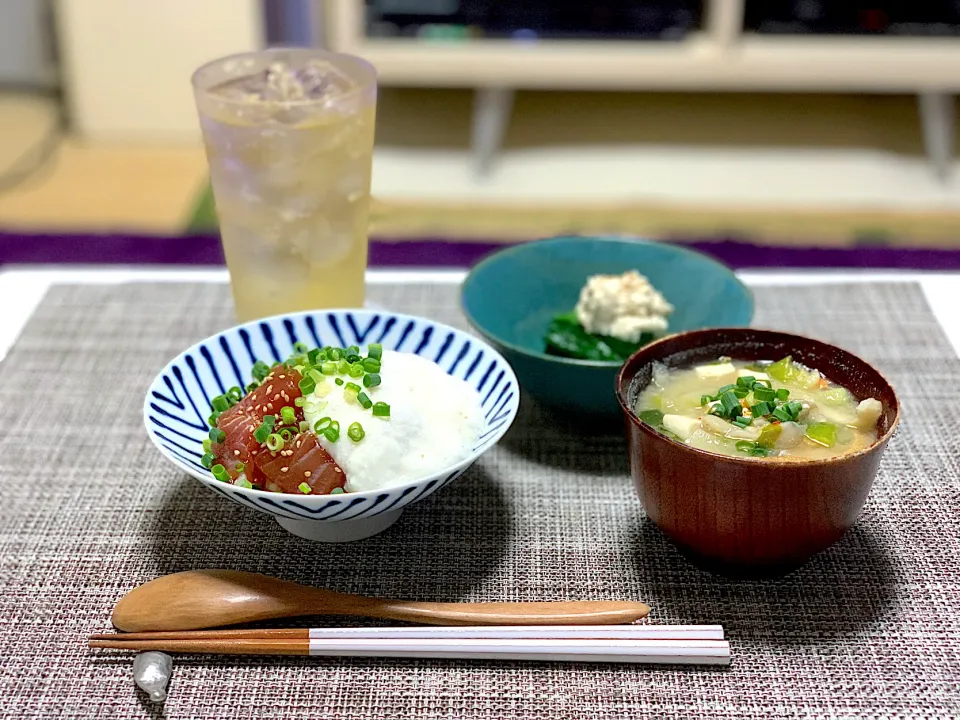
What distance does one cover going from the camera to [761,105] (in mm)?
3756

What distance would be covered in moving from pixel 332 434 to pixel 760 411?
0.43 meters

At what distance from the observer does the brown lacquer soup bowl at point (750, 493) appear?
84 cm

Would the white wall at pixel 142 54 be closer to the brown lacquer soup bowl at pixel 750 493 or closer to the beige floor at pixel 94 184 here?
the beige floor at pixel 94 184

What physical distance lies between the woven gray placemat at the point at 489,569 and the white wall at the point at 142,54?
250 centimetres

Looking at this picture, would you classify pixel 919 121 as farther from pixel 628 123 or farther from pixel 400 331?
pixel 400 331

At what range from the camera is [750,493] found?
33.4 inches

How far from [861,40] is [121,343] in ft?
8.93

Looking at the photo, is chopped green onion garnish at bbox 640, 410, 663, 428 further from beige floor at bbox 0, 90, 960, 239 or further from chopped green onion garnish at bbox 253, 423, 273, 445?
beige floor at bbox 0, 90, 960, 239

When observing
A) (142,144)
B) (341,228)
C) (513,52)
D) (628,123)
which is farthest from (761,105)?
(341,228)

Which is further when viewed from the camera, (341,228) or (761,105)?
(761,105)

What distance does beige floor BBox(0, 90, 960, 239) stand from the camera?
3154 mm

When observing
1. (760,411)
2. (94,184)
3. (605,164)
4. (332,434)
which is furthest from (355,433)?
(94,184)

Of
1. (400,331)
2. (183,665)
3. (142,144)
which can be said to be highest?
(400,331)

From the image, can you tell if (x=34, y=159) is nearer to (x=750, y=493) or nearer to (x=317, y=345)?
(x=317, y=345)
